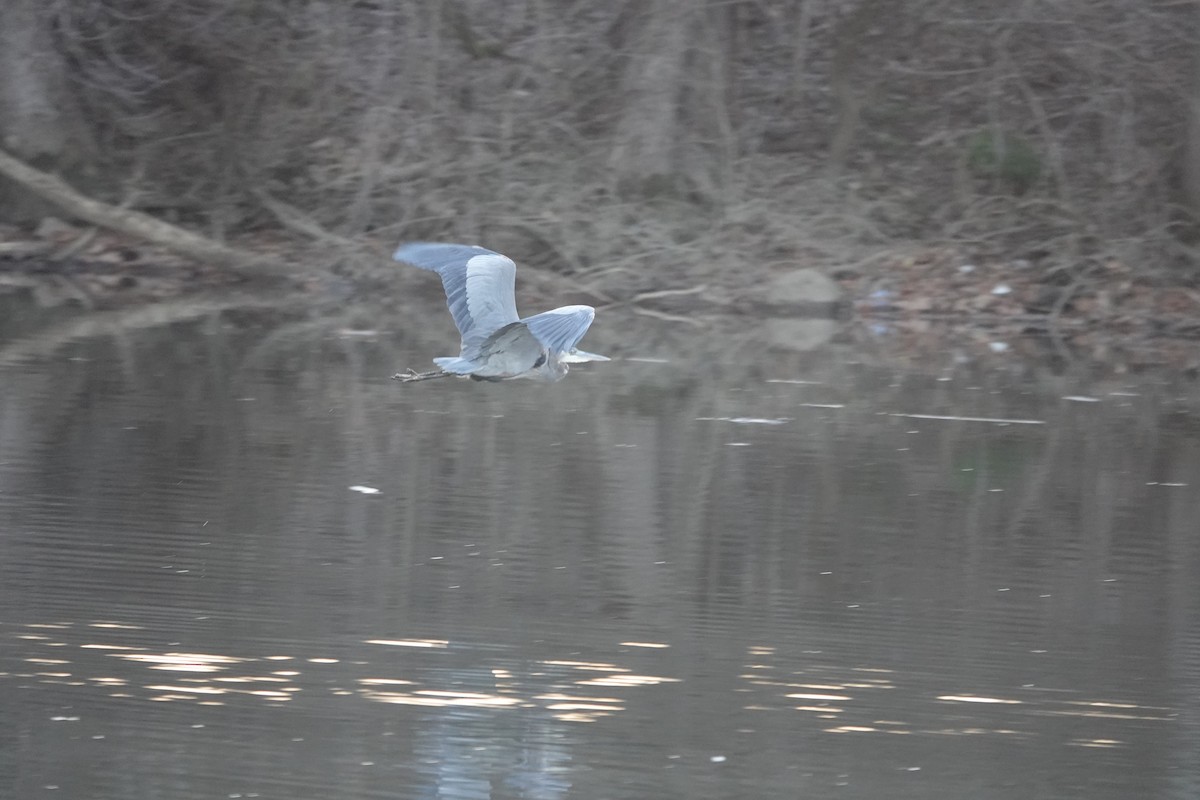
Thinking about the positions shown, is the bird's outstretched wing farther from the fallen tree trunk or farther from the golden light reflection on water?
the fallen tree trunk

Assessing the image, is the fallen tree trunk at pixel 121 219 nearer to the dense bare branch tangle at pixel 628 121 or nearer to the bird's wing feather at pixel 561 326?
the dense bare branch tangle at pixel 628 121

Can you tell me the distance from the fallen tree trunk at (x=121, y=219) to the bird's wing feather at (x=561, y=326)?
517 inches

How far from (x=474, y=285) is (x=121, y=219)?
13.0 meters

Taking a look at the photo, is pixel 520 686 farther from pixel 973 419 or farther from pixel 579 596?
pixel 973 419

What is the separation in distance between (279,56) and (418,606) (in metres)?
16.8

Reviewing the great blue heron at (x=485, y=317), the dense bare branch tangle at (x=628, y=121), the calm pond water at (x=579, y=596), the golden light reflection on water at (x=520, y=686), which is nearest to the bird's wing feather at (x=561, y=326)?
the great blue heron at (x=485, y=317)

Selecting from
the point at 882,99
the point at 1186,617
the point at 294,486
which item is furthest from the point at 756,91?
the point at 1186,617

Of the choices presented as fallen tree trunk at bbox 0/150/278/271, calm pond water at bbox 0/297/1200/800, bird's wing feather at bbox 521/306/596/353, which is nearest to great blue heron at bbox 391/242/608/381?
bird's wing feather at bbox 521/306/596/353

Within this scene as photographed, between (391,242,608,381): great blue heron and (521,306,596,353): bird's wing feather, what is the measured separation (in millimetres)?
193

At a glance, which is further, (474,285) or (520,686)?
(474,285)

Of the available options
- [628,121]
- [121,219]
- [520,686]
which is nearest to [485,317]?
[520,686]

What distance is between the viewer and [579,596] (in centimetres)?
725

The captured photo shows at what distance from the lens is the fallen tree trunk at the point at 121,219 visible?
67.2ft

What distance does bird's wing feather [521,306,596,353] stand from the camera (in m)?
7.89
